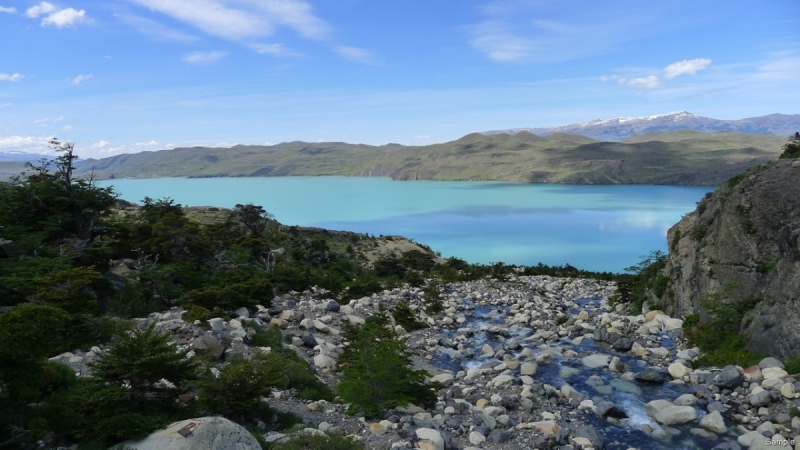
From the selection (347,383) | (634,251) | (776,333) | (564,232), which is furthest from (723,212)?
(564,232)

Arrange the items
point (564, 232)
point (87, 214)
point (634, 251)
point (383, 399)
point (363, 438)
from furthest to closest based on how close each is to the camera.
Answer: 1. point (564, 232)
2. point (634, 251)
3. point (87, 214)
4. point (383, 399)
5. point (363, 438)

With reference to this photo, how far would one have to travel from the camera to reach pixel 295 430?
24.7 feet

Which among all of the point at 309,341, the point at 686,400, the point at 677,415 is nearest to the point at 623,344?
the point at 686,400

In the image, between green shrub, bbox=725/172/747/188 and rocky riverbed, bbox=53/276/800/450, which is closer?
rocky riverbed, bbox=53/276/800/450

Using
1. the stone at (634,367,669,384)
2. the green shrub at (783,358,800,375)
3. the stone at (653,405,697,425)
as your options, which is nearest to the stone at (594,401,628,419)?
the stone at (653,405,697,425)

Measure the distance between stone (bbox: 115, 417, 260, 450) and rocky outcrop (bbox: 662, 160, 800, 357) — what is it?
1237 cm

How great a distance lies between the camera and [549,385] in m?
11.6

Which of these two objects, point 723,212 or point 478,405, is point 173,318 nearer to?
point 478,405

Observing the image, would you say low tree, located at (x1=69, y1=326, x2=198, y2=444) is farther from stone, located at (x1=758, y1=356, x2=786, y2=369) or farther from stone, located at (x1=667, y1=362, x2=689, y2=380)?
stone, located at (x1=758, y1=356, x2=786, y2=369)

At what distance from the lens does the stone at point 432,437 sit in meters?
7.71

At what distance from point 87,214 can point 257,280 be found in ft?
34.6

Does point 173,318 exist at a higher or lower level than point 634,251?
higher

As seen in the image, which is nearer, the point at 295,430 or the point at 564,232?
the point at 295,430

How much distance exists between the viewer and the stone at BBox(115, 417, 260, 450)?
19.3 feet
